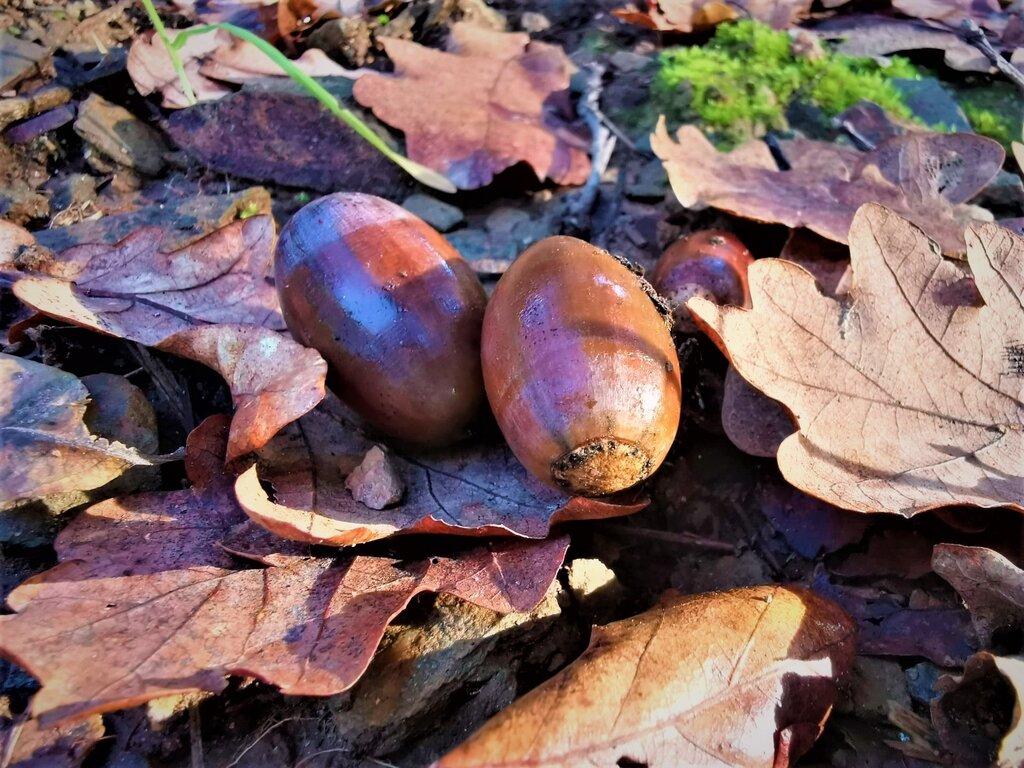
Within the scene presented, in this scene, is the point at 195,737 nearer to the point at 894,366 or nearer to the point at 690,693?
the point at 690,693

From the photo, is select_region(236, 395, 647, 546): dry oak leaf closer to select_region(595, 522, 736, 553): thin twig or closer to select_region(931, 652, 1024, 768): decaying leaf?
select_region(595, 522, 736, 553): thin twig

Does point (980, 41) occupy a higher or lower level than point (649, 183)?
higher

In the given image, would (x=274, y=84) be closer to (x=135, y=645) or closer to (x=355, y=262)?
(x=355, y=262)

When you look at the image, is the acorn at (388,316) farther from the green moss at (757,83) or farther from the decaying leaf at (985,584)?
the green moss at (757,83)

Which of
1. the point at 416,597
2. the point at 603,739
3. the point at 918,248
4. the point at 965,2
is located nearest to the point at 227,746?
the point at 416,597

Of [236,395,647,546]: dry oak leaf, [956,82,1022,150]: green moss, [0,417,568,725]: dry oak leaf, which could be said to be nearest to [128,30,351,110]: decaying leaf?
[236,395,647,546]: dry oak leaf

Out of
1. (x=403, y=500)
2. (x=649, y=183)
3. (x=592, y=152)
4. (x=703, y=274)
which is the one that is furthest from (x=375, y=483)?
(x=592, y=152)

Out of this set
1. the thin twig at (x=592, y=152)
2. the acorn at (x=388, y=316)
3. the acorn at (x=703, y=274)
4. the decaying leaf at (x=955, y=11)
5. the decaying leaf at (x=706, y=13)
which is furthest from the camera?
the decaying leaf at (x=955, y=11)

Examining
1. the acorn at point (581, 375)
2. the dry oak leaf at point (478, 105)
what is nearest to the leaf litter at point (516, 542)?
the acorn at point (581, 375)
